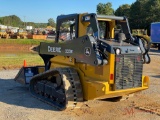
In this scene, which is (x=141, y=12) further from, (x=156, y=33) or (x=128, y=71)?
(x=128, y=71)

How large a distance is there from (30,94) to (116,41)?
3.33 m

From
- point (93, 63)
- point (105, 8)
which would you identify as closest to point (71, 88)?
point (93, 63)

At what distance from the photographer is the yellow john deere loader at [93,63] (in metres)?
6.75

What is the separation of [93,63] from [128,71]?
100 centimetres

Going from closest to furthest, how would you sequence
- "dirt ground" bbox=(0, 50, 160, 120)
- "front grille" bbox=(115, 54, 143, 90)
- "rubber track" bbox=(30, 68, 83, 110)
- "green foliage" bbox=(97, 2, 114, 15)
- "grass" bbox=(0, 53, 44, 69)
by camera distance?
1. "dirt ground" bbox=(0, 50, 160, 120)
2. "front grille" bbox=(115, 54, 143, 90)
3. "rubber track" bbox=(30, 68, 83, 110)
4. "grass" bbox=(0, 53, 44, 69)
5. "green foliage" bbox=(97, 2, 114, 15)

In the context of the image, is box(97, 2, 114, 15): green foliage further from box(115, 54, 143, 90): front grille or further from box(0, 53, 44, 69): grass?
box(115, 54, 143, 90): front grille

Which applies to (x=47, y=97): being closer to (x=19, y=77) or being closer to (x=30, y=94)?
(x=30, y=94)

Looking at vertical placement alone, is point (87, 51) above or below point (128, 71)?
above

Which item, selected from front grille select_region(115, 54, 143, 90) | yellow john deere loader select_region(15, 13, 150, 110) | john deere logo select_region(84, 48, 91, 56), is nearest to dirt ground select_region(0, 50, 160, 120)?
yellow john deere loader select_region(15, 13, 150, 110)

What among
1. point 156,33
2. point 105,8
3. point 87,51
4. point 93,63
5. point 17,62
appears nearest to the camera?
point 93,63

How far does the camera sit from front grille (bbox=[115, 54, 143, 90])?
6.85 m

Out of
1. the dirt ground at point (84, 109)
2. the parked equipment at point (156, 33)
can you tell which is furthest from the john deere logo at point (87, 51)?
the parked equipment at point (156, 33)

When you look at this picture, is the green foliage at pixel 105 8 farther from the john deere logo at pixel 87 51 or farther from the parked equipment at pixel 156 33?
the john deere logo at pixel 87 51

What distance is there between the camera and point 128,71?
7055mm
